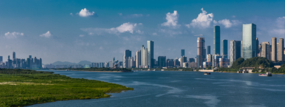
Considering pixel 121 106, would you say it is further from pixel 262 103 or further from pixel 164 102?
pixel 262 103

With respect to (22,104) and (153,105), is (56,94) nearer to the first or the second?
(22,104)

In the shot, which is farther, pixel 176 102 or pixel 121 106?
pixel 176 102

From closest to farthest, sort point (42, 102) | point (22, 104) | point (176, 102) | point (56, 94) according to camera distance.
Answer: point (22, 104) < point (42, 102) < point (176, 102) < point (56, 94)

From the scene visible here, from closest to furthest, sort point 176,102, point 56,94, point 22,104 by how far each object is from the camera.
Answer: point 22,104
point 176,102
point 56,94

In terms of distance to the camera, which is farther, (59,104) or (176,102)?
(176,102)

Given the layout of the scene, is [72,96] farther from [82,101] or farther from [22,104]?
[22,104]

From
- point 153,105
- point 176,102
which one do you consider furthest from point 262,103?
point 153,105

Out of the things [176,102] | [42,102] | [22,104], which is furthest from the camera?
[176,102]

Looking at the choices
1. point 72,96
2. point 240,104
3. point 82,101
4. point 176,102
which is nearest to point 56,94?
point 72,96

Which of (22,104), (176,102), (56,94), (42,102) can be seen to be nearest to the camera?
(22,104)

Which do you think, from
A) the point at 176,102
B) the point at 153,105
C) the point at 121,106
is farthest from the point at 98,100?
the point at 176,102
